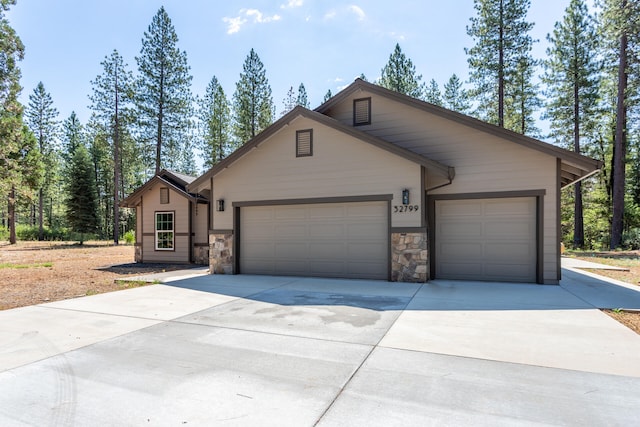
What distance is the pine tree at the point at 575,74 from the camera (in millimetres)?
20062

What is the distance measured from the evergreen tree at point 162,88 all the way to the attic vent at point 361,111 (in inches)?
769

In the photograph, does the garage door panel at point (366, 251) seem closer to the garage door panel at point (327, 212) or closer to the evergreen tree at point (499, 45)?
the garage door panel at point (327, 212)

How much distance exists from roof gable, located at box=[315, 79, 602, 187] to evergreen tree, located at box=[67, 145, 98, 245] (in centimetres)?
2985

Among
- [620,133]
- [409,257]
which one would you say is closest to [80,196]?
[409,257]

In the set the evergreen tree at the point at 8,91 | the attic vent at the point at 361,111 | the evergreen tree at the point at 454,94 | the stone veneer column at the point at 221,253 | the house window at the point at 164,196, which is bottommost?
the stone veneer column at the point at 221,253

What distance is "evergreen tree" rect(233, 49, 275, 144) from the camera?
1021 inches

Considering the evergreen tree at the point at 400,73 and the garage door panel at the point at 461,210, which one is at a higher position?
the evergreen tree at the point at 400,73

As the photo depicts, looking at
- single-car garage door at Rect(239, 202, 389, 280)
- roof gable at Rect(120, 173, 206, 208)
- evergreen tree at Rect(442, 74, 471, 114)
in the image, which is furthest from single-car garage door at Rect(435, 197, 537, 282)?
evergreen tree at Rect(442, 74, 471, 114)

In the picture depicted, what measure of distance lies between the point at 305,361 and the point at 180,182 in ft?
42.0

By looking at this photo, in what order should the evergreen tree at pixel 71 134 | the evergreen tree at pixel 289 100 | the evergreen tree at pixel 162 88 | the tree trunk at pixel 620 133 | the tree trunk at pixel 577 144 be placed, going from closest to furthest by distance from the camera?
the tree trunk at pixel 620 133
the tree trunk at pixel 577 144
the evergreen tree at pixel 162 88
the evergreen tree at pixel 289 100
the evergreen tree at pixel 71 134

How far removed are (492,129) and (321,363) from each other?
756cm

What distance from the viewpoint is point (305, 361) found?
359 cm

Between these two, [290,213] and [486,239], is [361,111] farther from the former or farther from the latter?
[486,239]

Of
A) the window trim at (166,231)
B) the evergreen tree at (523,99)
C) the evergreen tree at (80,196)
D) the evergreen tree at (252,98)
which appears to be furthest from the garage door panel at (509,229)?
the evergreen tree at (80,196)
